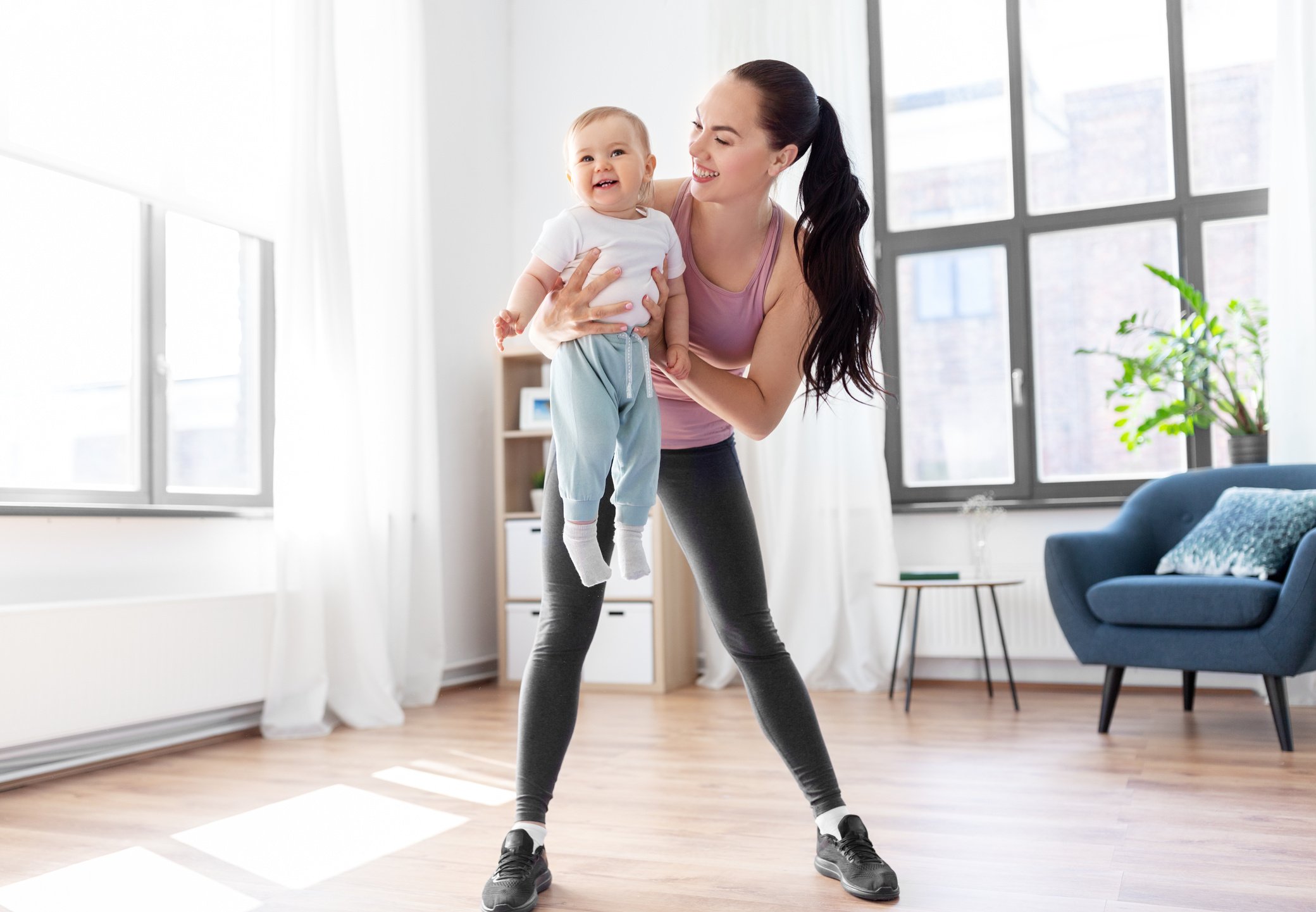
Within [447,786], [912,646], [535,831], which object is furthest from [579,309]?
[912,646]

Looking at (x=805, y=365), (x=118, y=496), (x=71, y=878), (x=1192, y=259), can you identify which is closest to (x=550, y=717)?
(x=805, y=365)

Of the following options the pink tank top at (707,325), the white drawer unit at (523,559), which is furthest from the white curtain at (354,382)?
the pink tank top at (707,325)

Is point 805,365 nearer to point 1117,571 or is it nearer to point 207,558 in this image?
point 1117,571

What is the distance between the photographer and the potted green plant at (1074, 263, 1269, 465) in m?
3.67

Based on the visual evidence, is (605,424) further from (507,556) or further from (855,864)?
(507,556)

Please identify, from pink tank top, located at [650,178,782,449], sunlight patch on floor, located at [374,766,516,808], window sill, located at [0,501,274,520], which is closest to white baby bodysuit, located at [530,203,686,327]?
pink tank top, located at [650,178,782,449]

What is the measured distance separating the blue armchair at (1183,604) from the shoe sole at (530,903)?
73.7 inches

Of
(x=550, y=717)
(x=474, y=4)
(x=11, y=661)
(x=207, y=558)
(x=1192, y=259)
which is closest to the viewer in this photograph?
(x=550, y=717)

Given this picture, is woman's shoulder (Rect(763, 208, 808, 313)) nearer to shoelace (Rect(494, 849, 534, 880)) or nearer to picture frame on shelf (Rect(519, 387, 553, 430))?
shoelace (Rect(494, 849, 534, 880))

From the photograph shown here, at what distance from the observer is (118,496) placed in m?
3.14

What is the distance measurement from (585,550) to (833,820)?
0.57 m

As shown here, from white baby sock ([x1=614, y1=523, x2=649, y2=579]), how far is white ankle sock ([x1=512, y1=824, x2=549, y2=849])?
39 centimetres

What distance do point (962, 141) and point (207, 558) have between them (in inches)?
125

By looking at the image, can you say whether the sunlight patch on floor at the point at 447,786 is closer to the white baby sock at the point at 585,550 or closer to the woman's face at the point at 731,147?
the white baby sock at the point at 585,550
